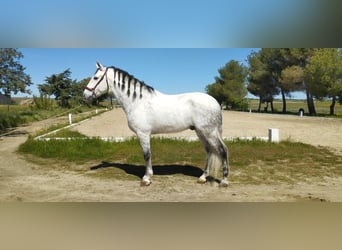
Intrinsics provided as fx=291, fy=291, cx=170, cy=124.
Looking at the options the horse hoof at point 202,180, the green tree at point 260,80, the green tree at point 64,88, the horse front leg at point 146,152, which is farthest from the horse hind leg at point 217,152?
the green tree at point 260,80

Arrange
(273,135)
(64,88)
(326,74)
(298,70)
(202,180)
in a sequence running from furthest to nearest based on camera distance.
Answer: (298,70), (326,74), (273,135), (64,88), (202,180)

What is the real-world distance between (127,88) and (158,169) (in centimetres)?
155

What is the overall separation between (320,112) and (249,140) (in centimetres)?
646

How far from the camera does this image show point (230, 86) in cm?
672

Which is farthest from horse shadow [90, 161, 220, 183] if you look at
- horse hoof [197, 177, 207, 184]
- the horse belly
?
the horse belly

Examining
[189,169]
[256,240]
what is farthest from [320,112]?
[256,240]

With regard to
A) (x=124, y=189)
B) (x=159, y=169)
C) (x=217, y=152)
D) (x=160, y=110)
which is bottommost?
(x=124, y=189)

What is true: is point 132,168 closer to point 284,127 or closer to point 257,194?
point 257,194

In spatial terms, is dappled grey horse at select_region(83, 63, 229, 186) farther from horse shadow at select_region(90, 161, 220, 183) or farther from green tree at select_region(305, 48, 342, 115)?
green tree at select_region(305, 48, 342, 115)

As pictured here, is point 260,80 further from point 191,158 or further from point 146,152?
point 146,152

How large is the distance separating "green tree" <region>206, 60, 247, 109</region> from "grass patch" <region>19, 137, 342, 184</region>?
1.19m

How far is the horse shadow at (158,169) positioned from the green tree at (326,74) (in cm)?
715

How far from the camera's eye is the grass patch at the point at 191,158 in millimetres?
4641

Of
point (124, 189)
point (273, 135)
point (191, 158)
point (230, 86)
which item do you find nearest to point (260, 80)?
point (230, 86)
